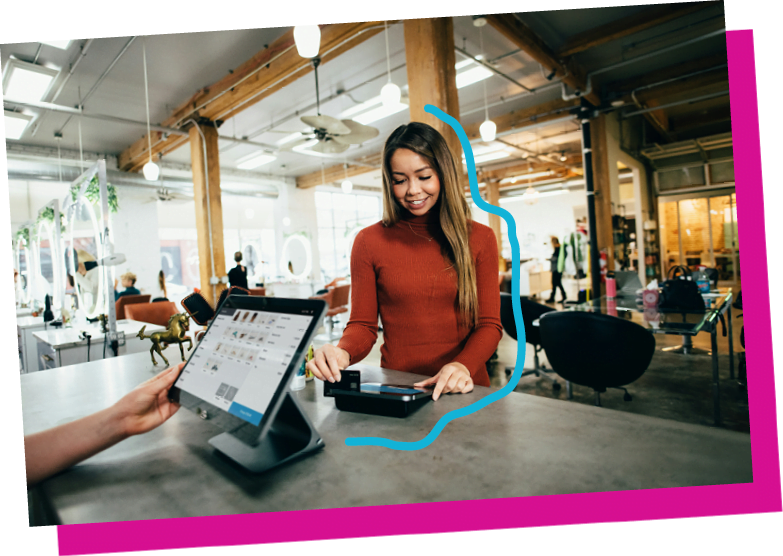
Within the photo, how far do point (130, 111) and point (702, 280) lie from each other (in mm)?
7850

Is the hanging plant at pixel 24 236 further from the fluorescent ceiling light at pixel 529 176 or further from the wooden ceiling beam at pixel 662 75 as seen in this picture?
the fluorescent ceiling light at pixel 529 176

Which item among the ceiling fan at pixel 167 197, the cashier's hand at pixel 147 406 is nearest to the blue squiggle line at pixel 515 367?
the cashier's hand at pixel 147 406

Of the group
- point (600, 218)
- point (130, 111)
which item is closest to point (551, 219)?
point (600, 218)

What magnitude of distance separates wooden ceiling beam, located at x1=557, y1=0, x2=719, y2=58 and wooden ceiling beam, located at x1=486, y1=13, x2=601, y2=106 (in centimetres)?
22

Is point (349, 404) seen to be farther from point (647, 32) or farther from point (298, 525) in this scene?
point (647, 32)

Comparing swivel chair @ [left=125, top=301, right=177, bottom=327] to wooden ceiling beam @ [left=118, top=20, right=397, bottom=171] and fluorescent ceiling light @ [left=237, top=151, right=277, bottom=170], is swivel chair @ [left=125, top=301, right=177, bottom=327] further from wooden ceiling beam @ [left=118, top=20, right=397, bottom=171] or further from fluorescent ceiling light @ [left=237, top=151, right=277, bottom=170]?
fluorescent ceiling light @ [left=237, top=151, right=277, bottom=170]

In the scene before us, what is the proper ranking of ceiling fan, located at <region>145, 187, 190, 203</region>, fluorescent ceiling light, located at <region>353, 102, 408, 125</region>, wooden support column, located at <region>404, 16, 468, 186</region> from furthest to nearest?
ceiling fan, located at <region>145, 187, 190, 203</region> → fluorescent ceiling light, located at <region>353, 102, 408, 125</region> → wooden support column, located at <region>404, 16, 468, 186</region>

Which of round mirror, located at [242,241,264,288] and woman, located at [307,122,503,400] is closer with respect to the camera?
woman, located at [307,122,503,400]

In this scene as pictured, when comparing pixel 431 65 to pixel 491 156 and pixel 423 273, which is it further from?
pixel 491 156

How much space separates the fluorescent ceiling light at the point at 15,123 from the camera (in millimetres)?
5772

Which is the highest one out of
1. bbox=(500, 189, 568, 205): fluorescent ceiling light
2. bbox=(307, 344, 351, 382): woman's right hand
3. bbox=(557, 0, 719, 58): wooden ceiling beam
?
bbox=(557, 0, 719, 58): wooden ceiling beam

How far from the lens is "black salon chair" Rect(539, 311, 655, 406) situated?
221 cm

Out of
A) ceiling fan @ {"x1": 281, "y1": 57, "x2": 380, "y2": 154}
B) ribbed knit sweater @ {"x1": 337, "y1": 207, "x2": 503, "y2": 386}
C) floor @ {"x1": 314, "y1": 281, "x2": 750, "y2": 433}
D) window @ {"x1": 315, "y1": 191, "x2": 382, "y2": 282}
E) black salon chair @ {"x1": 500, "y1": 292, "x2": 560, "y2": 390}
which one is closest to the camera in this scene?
ribbed knit sweater @ {"x1": 337, "y1": 207, "x2": 503, "y2": 386}

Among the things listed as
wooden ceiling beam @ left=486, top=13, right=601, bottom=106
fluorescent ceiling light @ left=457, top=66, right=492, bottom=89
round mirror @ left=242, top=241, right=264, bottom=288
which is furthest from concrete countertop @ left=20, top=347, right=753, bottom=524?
round mirror @ left=242, top=241, right=264, bottom=288
